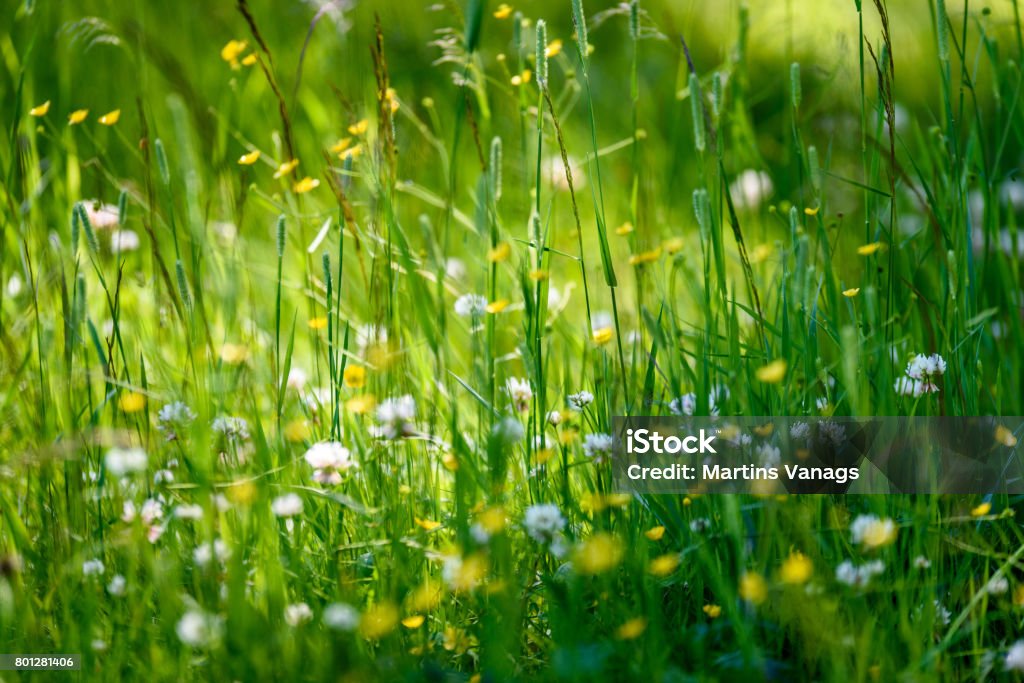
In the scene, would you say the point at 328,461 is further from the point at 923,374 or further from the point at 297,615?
the point at 923,374

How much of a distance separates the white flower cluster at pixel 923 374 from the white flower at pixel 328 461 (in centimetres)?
65

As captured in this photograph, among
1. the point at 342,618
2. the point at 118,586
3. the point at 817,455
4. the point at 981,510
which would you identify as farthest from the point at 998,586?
the point at 118,586

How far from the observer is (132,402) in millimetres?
1128

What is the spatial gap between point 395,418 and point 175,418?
29 cm

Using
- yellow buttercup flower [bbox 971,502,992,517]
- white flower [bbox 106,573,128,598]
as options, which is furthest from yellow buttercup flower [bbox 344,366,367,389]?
yellow buttercup flower [bbox 971,502,992,517]

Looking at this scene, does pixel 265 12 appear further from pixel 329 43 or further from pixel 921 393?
pixel 921 393

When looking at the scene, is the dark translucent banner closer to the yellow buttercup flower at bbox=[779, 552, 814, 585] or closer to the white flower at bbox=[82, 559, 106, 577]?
the yellow buttercup flower at bbox=[779, 552, 814, 585]

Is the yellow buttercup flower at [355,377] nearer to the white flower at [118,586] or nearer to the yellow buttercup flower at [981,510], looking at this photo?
the white flower at [118,586]

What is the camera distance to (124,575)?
3.27ft

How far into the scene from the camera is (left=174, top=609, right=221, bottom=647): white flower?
822 mm

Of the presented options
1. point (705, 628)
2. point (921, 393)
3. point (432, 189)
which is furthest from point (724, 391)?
point (432, 189)

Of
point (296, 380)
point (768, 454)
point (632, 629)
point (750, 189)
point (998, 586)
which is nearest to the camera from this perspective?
point (632, 629)

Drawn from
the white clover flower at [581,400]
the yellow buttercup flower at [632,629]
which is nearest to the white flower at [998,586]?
the yellow buttercup flower at [632,629]

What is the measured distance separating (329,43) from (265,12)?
39cm
